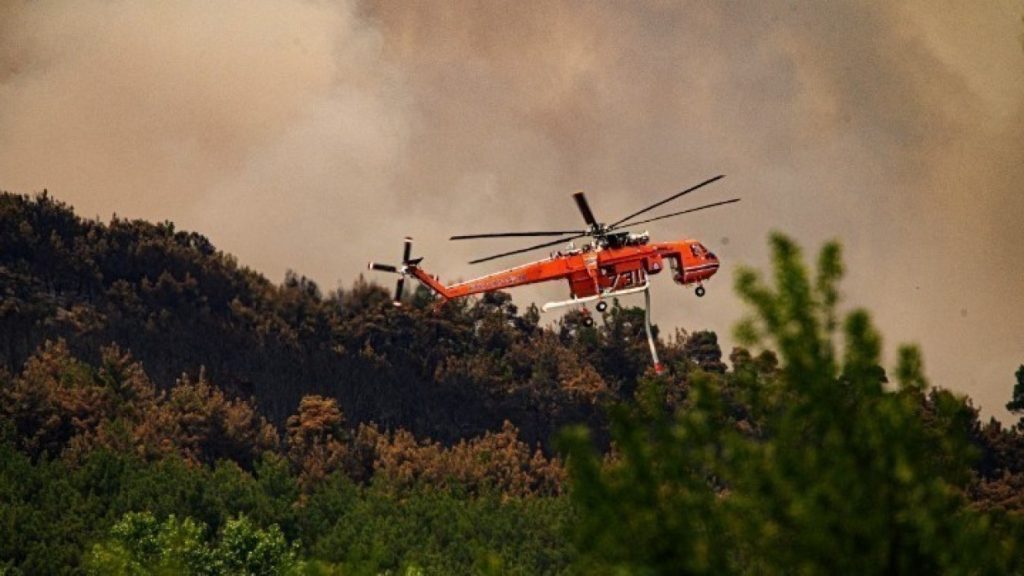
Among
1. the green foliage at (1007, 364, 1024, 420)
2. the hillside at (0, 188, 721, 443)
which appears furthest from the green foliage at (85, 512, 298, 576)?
the green foliage at (1007, 364, 1024, 420)

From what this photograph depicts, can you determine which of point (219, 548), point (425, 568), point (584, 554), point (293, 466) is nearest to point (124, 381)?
point (293, 466)

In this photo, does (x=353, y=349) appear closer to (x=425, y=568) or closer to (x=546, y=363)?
(x=546, y=363)

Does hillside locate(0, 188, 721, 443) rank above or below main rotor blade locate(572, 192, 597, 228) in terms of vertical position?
above

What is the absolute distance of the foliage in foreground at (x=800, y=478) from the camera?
16453 millimetres

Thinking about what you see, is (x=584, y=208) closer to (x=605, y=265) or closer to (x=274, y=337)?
(x=605, y=265)

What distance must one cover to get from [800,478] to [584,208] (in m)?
36.9

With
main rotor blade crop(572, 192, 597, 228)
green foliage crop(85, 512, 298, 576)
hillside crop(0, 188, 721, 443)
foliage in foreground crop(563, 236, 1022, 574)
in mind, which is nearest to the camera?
foliage in foreground crop(563, 236, 1022, 574)

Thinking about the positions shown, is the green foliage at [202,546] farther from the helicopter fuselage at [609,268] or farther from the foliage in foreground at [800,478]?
the foliage in foreground at [800,478]

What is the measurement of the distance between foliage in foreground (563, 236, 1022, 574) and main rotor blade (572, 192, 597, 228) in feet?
113

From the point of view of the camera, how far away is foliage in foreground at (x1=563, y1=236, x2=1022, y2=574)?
1645 cm

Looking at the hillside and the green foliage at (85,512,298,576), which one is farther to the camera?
the hillside

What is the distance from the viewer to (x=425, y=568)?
256ft

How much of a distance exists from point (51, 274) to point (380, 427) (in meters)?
20.8

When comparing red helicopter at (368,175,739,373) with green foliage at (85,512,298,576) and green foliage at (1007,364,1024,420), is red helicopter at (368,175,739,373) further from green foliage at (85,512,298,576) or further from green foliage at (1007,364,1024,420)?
green foliage at (1007,364,1024,420)
